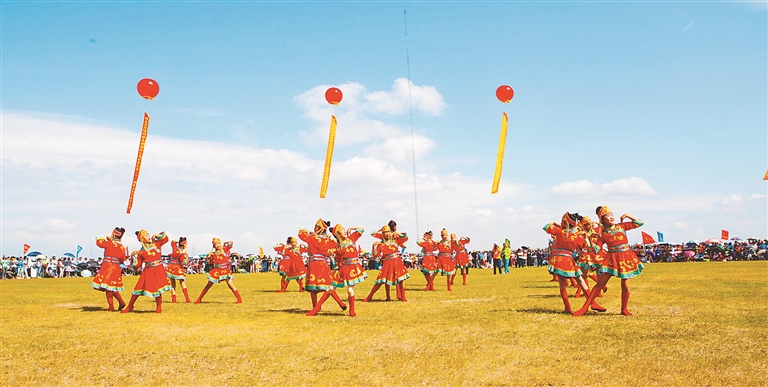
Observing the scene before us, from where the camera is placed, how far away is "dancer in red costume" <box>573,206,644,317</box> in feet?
42.3

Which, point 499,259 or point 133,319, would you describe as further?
point 499,259

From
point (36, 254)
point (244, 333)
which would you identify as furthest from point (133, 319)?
point (36, 254)

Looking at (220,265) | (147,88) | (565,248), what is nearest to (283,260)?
(220,265)

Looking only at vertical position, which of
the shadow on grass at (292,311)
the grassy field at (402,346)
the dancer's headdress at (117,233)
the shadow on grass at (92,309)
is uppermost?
the dancer's headdress at (117,233)

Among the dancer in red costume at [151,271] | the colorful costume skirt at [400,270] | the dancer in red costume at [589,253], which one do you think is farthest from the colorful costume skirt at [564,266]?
the dancer in red costume at [151,271]

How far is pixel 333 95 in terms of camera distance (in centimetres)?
2083

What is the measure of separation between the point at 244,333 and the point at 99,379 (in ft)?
12.7

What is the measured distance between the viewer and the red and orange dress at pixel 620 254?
12.9 meters

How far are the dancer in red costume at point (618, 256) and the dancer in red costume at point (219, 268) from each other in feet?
36.8

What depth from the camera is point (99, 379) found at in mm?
8000

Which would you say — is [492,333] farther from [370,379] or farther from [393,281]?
[393,281]

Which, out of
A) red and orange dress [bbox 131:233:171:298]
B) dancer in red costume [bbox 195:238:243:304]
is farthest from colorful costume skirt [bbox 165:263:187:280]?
red and orange dress [bbox 131:233:171:298]

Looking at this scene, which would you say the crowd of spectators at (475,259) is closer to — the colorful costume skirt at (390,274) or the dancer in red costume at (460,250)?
the dancer in red costume at (460,250)

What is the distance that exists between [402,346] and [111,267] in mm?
10796
